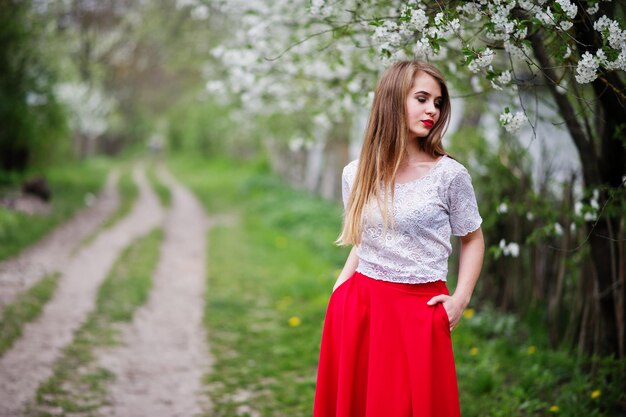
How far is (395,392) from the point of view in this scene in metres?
2.49

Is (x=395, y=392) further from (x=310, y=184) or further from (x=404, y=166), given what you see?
(x=310, y=184)

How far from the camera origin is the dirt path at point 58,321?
4.54m

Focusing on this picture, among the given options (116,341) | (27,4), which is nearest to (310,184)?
(27,4)

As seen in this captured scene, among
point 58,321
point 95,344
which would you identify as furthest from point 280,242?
point 95,344

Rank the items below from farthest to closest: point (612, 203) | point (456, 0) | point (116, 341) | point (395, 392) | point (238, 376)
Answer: point (116, 341) → point (238, 376) → point (612, 203) → point (456, 0) → point (395, 392)

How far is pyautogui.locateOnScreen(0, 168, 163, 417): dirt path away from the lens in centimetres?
454

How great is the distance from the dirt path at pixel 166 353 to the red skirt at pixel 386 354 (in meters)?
2.04

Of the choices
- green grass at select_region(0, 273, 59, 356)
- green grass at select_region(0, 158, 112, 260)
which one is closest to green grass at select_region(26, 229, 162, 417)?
green grass at select_region(0, 273, 59, 356)

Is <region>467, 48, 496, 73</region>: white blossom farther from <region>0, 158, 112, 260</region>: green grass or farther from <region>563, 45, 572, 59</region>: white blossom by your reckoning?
<region>0, 158, 112, 260</region>: green grass

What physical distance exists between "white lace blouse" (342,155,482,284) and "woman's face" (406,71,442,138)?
163 millimetres

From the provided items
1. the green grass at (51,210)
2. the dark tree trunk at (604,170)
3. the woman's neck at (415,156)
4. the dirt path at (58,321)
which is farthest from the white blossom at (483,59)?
the green grass at (51,210)

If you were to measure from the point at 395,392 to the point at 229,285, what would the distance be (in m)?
5.96

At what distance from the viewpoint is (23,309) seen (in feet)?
21.0

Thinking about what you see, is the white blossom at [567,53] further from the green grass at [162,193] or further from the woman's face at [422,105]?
the green grass at [162,193]
